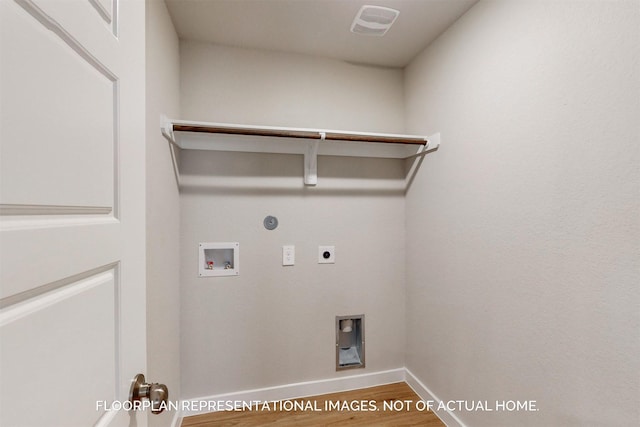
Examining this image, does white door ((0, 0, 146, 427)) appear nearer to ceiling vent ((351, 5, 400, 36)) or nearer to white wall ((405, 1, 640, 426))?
ceiling vent ((351, 5, 400, 36))

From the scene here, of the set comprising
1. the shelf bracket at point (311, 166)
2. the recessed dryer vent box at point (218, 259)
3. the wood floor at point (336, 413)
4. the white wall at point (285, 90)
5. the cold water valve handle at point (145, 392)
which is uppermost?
the white wall at point (285, 90)

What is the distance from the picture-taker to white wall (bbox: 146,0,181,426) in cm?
117

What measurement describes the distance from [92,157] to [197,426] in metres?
1.79

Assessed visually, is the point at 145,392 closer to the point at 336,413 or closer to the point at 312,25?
the point at 336,413

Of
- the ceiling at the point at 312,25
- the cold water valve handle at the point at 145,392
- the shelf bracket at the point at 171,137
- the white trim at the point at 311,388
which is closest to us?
the cold water valve handle at the point at 145,392

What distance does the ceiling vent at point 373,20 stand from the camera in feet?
4.82

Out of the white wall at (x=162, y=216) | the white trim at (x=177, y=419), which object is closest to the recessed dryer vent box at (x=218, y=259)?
the white wall at (x=162, y=216)

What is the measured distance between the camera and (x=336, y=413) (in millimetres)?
1747

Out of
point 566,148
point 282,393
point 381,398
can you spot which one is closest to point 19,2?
point 566,148

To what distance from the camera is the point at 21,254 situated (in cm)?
35

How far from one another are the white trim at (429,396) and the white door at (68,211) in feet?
5.29

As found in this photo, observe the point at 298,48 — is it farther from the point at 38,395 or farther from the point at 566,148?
the point at 38,395

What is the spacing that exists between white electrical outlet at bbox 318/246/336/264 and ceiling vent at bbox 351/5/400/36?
4.38 feet

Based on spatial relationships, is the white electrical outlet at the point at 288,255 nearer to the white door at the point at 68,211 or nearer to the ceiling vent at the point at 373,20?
the white door at the point at 68,211
